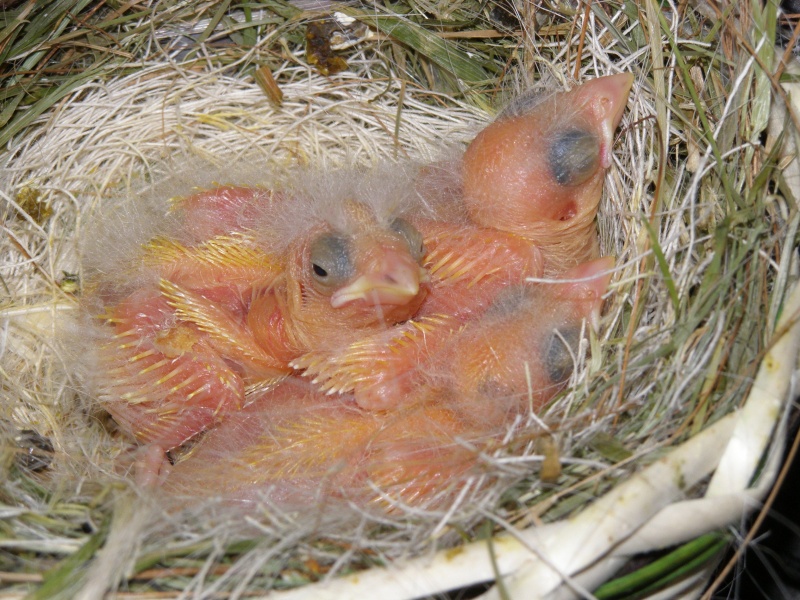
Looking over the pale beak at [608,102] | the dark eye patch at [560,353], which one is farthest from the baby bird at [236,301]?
the pale beak at [608,102]

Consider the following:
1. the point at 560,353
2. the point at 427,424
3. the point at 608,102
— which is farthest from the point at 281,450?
the point at 608,102

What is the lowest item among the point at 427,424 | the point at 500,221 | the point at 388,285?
the point at 427,424

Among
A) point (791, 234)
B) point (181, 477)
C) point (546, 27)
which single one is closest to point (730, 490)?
point (791, 234)

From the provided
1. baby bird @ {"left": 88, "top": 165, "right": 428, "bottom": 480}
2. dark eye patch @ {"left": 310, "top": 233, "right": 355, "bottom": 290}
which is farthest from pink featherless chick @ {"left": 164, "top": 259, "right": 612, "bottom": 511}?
dark eye patch @ {"left": 310, "top": 233, "right": 355, "bottom": 290}

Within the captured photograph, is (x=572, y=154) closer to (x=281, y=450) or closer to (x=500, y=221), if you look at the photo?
(x=500, y=221)

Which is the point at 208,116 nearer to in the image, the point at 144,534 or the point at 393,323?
the point at 393,323

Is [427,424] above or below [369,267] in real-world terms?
below

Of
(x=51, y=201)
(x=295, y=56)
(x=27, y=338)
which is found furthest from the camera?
(x=295, y=56)

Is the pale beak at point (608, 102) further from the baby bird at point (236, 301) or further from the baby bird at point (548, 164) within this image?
the baby bird at point (236, 301)
